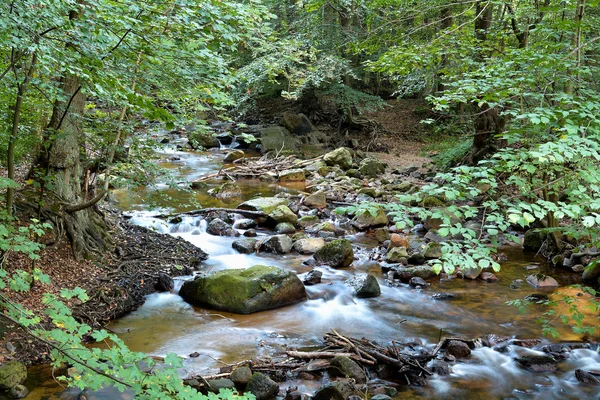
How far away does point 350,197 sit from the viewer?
14.7m

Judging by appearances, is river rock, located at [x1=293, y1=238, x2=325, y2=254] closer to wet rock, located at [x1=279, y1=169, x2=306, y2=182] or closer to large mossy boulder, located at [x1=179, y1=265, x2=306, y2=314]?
large mossy boulder, located at [x1=179, y1=265, x2=306, y2=314]

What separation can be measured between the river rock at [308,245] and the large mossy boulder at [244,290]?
233 centimetres

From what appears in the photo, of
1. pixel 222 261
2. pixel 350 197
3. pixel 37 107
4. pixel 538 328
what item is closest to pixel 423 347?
pixel 538 328

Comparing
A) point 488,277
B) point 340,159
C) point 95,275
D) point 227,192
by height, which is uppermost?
point 340,159

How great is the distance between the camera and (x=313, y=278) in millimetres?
8648

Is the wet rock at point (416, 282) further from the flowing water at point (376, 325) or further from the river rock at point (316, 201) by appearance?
the river rock at point (316, 201)

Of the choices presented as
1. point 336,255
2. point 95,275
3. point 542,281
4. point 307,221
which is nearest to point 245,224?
point 307,221

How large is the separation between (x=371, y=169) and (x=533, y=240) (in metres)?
8.08

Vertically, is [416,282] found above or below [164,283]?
A: below

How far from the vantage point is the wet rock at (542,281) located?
8648mm

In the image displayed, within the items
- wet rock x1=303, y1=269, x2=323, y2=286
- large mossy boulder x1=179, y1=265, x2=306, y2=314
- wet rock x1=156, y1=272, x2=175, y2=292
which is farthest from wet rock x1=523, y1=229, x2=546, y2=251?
wet rock x1=156, y1=272, x2=175, y2=292

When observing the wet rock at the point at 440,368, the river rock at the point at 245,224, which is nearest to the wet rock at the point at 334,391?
the wet rock at the point at 440,368

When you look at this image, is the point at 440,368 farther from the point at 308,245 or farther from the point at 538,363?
the point at 308,245

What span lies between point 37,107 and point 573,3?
7209 mm
